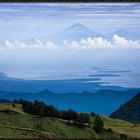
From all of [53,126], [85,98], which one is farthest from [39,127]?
[85,98]

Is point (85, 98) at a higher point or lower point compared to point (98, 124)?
higher

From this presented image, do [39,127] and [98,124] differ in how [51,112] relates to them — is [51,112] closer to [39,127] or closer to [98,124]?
[39,127]

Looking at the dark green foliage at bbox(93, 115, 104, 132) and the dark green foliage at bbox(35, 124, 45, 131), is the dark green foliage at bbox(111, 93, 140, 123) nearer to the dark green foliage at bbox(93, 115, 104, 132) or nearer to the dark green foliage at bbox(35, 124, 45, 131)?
the dark green foliage at bbox(93, 115, 104, 132)

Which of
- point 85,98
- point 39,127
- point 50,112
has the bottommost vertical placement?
point 39,127

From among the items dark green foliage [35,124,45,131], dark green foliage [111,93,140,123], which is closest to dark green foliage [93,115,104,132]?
dark green foliage [111,93,140,123]

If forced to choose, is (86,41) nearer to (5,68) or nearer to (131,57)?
(131,57)

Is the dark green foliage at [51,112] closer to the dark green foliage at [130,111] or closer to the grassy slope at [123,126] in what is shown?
the grassy slope at [123,126]
